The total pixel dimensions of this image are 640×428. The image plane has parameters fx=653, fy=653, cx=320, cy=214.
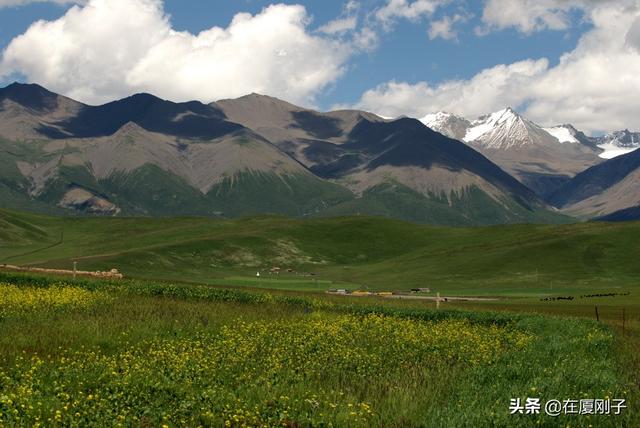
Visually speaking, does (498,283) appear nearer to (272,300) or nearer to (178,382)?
(272,300)

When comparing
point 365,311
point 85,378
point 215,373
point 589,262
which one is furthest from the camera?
point 589,262

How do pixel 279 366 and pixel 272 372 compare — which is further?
pixel 279 366

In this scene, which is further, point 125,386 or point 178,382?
point 178,382

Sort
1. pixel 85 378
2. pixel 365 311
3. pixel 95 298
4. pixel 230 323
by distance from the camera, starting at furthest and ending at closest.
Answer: pixel 365 311
pixel 95 298
pixel 230 323
pixel 85 378

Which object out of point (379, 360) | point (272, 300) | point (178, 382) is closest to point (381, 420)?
point (178, 382)

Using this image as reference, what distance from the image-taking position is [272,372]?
2356 cm

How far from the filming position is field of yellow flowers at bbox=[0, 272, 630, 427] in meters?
17.8

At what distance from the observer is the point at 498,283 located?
15450 centimetres

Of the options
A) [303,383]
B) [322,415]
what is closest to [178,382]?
[303,383]

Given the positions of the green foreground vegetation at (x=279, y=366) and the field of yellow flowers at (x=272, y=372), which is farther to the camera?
the green foreground vegetation at (x=279, y=366)

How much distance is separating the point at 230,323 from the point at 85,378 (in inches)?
781

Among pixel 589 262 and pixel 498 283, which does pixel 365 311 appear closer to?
pixel 498 283

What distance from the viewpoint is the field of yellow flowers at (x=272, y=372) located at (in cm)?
1784

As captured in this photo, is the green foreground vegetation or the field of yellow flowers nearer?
the field of yellow flowers
